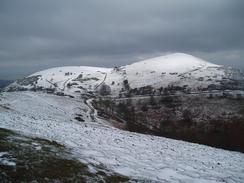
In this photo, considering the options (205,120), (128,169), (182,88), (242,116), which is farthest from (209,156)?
(182,88)

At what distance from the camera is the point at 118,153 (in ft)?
68.1

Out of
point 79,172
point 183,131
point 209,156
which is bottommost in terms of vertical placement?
point 183,131

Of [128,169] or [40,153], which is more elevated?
[40,153]

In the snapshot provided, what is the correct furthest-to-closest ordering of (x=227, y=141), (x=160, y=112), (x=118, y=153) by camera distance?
1. (x=160, y=112)
2. (x=227, y=141)
3. (x=118, y=153)

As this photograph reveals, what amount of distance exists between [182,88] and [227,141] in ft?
410

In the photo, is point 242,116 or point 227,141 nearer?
point 227,141

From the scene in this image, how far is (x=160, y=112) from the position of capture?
4535 inches

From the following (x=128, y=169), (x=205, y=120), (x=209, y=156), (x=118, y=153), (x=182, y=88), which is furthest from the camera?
(x=182, y=88)

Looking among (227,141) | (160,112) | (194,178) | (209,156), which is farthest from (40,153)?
(160,112)

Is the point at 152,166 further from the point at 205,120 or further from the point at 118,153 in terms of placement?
the point at 205,120

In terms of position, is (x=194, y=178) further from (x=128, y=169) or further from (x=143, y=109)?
(x=143, y=109)

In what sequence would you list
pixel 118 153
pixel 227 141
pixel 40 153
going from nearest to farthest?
pixel 40 153
pixel 118 153
pixel 227 141

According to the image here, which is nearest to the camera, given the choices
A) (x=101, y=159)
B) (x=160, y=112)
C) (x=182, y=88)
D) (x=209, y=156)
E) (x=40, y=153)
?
(x=40, y=153)

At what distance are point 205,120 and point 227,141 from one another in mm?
32049
